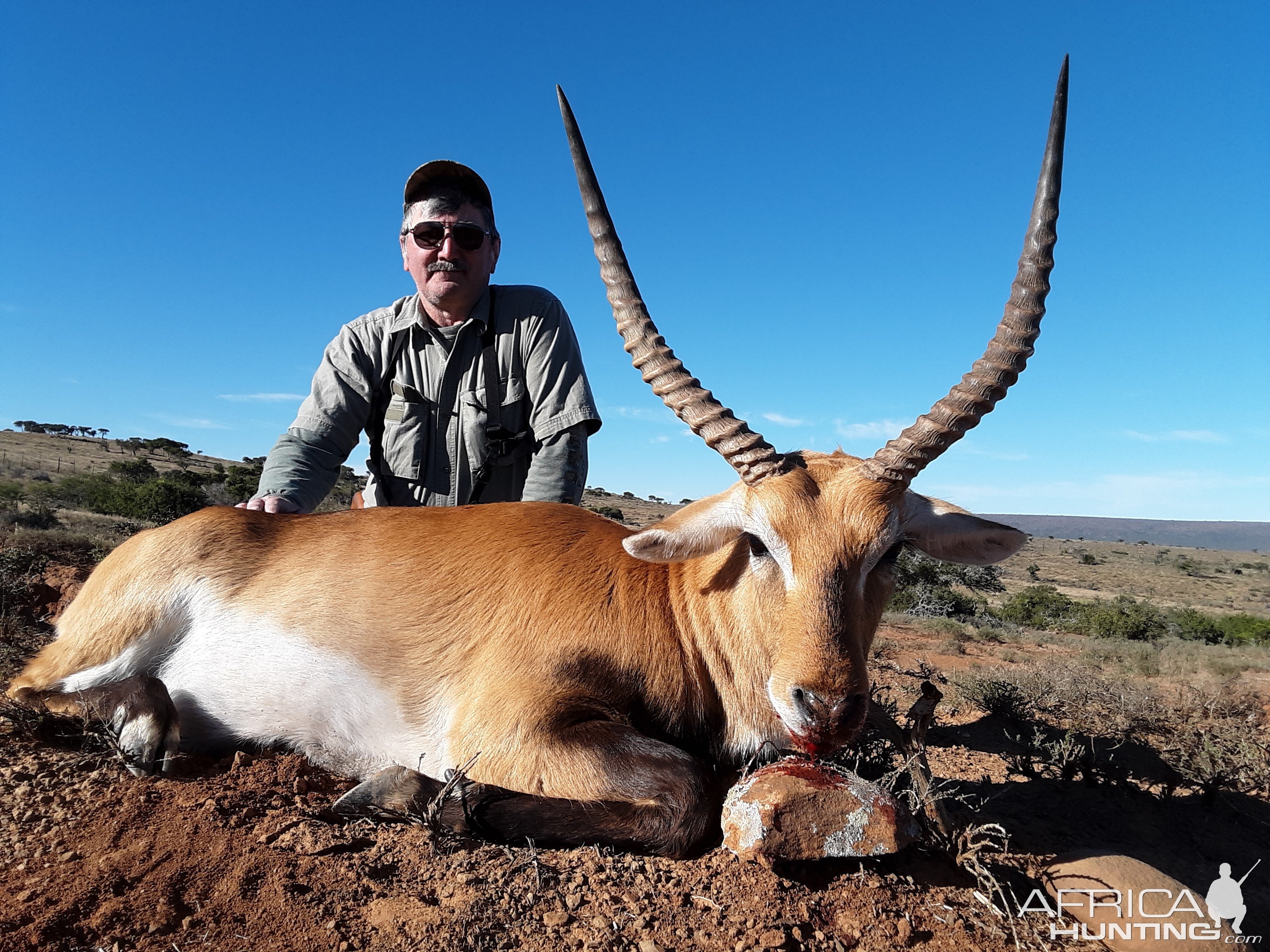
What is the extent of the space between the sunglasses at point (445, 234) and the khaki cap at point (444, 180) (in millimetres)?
512

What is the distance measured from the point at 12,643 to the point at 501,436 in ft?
13.5

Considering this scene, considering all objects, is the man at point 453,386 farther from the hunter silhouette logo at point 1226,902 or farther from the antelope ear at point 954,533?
the hunter silhouette logo at point 1226,902

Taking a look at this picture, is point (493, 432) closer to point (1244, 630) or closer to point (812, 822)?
point (812, 822)

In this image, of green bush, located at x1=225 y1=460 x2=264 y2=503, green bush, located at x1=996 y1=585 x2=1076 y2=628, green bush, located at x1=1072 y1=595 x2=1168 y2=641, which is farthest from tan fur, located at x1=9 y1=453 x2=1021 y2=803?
green bush, located at x1=996 y1=585 x2=1076 y2=628

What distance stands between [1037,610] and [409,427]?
1764 cm

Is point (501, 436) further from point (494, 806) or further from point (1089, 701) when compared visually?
point (1089, 701)

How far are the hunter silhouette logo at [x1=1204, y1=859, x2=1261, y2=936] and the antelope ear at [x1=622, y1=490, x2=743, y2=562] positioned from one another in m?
2.44

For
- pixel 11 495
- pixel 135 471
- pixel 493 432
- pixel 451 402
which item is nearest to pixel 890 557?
pixel 493 432

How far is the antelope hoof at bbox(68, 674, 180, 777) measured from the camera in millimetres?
3660

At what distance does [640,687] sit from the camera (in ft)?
11.9

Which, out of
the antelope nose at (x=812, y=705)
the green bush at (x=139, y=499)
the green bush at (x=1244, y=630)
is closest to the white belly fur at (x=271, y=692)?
the antelope nose at (x=812, y=705)

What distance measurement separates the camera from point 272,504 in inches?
215

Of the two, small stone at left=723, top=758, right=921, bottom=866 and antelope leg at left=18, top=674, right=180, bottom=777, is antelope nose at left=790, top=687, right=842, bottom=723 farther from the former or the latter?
antelope leg at left=18, top=674, right=180, bottom=777

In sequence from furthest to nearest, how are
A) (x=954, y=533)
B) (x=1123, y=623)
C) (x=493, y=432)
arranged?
(x=1123, y=623), (x=493, y=432), (x=954, y=533)
